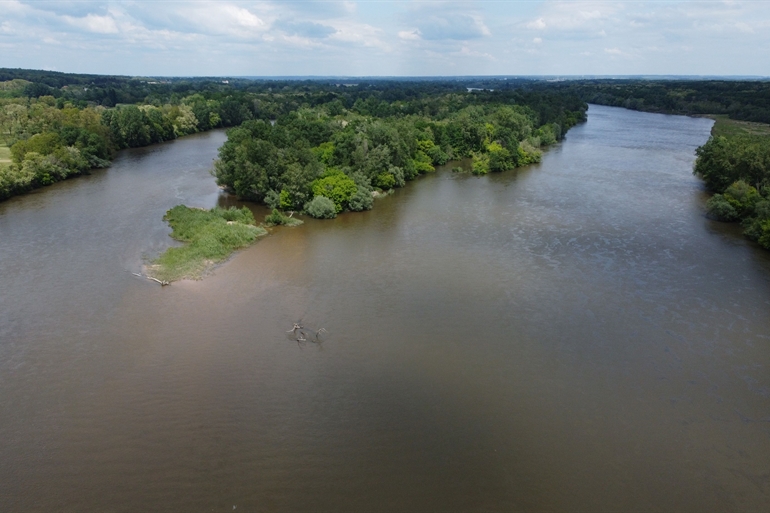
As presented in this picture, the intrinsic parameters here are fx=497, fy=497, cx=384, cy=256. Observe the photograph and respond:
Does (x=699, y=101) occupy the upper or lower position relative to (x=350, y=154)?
upper

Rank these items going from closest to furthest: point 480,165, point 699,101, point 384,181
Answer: point 384,181 → point 480,165 → point 699,101

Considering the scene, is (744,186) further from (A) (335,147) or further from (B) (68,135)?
(B) (68,135)

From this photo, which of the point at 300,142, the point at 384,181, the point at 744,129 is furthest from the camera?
the point at 744,129

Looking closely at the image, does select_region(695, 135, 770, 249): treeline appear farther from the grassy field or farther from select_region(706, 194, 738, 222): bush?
the grassy field

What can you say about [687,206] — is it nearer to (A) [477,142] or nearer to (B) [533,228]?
(B) [533,228]

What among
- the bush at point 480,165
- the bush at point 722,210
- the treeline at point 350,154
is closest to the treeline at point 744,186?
the bush at point 722,210

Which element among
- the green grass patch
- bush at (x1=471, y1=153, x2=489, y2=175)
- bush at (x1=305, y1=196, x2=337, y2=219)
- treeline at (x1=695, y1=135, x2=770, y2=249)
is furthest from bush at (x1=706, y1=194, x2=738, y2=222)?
the green grass patch

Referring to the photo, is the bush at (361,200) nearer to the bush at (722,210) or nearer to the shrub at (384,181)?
the shrub at (384,181)

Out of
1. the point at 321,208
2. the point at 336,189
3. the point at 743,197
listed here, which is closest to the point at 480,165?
the point at 336,189
